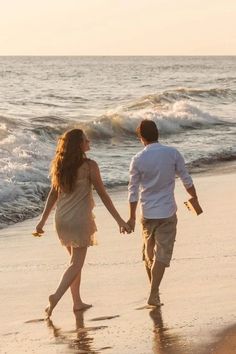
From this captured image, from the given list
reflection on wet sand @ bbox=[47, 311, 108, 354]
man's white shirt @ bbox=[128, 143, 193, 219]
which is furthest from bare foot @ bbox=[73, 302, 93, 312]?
man's white shirt @ bbox=[128, 143, 193, 219]

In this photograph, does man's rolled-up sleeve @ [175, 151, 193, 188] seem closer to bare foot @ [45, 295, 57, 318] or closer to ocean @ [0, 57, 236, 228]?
bare foot @ [45, 295, 57, 318]

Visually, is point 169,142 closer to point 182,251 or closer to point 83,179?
point 182,251

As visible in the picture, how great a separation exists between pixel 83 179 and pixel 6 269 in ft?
6.71

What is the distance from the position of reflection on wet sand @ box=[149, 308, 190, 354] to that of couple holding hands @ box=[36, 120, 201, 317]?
659 millimetres

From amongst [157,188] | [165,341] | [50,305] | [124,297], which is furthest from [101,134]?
[165,341]

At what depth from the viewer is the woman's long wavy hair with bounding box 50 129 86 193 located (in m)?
7.55

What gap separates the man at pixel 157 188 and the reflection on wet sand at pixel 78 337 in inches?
28.0

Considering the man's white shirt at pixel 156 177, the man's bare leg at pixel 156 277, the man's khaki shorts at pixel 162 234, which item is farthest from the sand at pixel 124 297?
the man's white shirt at pixel 156 177

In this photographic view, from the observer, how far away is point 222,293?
7691mm

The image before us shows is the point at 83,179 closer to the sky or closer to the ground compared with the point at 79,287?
closer to the sky

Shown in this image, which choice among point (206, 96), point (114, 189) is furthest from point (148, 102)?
point (114, 189)

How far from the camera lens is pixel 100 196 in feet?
25.0

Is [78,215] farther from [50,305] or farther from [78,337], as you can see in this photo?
[78,337]

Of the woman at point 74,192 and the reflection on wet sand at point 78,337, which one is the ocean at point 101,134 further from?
the reflection on wet sand at point 78,337
